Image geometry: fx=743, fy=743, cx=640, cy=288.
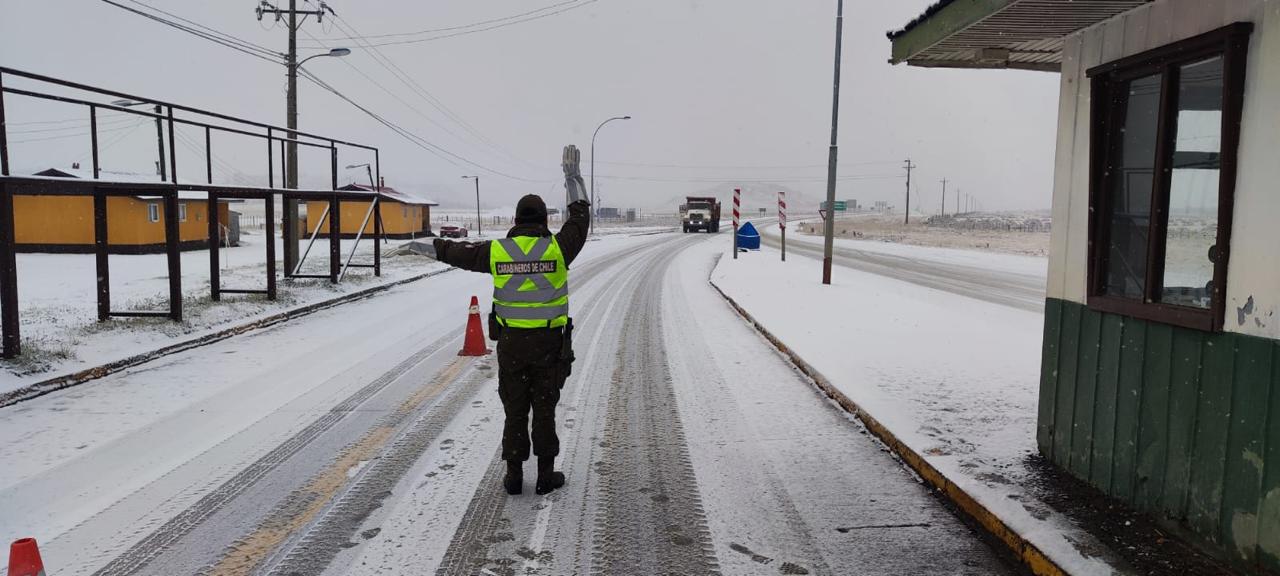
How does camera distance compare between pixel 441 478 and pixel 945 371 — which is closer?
pixel 441 478

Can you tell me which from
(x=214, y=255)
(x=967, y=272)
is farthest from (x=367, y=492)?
(x=967, y=272)

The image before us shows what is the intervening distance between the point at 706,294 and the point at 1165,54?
40.7 feet

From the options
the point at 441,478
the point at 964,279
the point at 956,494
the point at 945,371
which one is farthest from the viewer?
the point at 964,279

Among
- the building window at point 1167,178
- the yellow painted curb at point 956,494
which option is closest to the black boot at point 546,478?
the yellow painted curb at point 956,494

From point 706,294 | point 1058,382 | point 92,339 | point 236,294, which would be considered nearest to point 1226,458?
point 1058,382

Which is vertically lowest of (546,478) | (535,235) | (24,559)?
(546,478)

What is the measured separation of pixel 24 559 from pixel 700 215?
185ft

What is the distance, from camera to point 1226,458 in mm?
3246

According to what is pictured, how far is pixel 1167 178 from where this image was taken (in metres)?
3.72

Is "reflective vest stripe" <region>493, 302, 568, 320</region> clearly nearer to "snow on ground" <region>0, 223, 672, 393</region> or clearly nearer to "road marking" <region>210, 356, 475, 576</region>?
"road marking" <region>210, 356, 475, 576</region>

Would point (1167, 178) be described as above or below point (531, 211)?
above

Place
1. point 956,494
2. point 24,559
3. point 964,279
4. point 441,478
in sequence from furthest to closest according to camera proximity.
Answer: point 964,279 → point 441,478 → point 956,494 → point 24,559

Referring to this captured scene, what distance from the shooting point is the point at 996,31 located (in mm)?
4555

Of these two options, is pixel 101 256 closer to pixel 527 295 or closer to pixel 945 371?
pixel 527 295
